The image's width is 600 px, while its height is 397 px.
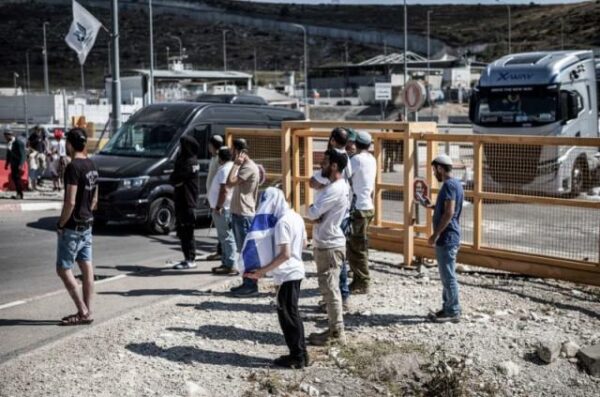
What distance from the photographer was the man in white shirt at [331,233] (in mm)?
7348

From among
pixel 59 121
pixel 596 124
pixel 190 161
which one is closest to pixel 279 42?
pixel 59 121

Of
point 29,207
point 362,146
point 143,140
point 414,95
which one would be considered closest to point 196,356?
point 362,146

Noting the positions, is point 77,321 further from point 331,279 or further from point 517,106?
point 517,106

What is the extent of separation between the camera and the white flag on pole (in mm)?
20719

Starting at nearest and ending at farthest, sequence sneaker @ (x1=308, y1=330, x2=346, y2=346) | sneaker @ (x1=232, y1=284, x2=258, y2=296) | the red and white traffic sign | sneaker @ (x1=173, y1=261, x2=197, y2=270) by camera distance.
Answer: sneaker @ (x1=308, y1=330, x2=346, y2=346), sneaker @ (x1=232, y1=284, x2=258, y2=296), sneaker @ (x1=173, y1=261, x2=197, y2=270), the red and white traffic sign

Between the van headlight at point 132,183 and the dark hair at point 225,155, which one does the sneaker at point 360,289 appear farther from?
the van headlight at point 132,183

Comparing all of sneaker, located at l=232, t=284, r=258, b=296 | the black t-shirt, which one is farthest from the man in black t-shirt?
sneaker, located at l=232, t=284, r=258, b=296

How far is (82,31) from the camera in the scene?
69.2ft

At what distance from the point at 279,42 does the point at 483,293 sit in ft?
479

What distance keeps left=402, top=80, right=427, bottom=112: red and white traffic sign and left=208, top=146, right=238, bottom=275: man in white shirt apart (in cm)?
595

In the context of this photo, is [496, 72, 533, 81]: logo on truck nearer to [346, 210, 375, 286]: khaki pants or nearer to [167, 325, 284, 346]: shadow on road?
[346, 210, 375, 286]: khaki pants

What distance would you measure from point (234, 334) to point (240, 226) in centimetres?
223

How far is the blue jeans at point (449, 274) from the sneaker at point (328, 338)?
136 cm

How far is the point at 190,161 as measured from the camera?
1056cm
